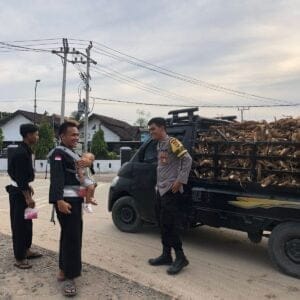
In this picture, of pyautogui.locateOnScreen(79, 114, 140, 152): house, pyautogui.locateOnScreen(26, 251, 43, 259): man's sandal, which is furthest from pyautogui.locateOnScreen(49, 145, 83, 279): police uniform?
pyautogui.locateOnScreen(79, 114, 140, 152): house

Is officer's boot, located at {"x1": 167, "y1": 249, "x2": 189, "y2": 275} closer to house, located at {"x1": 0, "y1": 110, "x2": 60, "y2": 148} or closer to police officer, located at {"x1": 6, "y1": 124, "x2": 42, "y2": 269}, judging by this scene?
police officer, located at {"x1": 6, "y1": 124, "x2": 42, "y2": 269}

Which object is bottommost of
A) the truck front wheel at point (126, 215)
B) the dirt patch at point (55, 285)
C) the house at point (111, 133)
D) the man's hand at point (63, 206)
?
the dirt patch at point (55, 285)

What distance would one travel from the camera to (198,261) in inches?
251

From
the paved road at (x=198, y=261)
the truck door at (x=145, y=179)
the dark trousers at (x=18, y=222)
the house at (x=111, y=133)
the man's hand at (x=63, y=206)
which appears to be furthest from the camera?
the house at (x=111, y=133)

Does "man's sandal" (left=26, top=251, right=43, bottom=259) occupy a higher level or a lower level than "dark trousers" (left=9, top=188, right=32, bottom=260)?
lower

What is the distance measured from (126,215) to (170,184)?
2.81 m

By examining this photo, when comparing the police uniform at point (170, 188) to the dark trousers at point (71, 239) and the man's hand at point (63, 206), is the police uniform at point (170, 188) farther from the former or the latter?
the man's hand at point (63, 206)

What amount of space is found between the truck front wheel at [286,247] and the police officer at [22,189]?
3.11 metres

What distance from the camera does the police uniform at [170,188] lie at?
5.63 meters

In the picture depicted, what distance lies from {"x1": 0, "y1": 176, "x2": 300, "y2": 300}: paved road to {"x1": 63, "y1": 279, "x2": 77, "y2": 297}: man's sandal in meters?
Result: 0.86

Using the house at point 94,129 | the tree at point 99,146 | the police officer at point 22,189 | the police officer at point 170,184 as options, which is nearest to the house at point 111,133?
the house at point 94,129

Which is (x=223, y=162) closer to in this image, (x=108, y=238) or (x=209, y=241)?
(x=209, y=241)

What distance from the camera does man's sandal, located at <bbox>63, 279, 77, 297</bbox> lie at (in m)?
4.65

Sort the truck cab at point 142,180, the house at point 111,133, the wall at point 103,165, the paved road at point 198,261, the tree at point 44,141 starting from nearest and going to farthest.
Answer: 1. the paved road at point 198,261
2. the truck cab at point 142,180
3. the wall at point 103,165
4. the tree at point 44,141
5. the house at point 111,133
